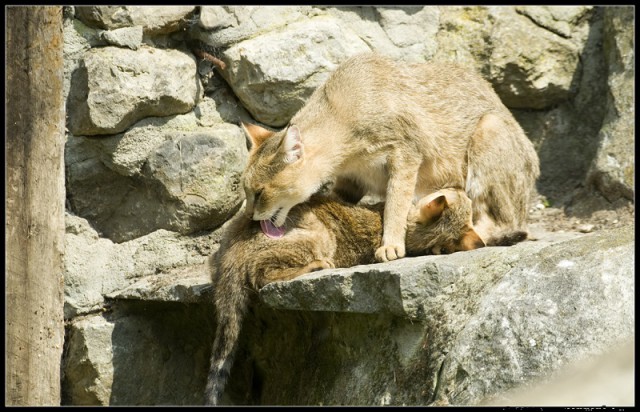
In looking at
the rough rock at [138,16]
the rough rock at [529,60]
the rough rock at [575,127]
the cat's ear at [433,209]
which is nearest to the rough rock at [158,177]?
the rough rock at [138,16]

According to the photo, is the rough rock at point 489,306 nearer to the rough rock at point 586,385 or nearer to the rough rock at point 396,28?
the rough rock at point 586,385

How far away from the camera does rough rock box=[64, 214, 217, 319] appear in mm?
7750

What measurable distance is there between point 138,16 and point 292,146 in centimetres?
197

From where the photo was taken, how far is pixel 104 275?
309 inches

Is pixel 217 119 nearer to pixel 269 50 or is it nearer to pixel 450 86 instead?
pixel 269 50

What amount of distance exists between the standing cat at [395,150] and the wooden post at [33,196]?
1.58 metres

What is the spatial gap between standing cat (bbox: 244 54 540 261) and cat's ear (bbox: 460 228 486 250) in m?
0.19

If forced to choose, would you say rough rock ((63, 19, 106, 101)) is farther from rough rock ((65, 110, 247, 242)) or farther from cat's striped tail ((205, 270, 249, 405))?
cat's striped tail ((205, 270, 249, 405))

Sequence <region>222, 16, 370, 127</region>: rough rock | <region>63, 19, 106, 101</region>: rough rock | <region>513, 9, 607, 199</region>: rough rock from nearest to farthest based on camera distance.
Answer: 1. <region>63, 19, 106, 101</region>: rough rock
2. <region>222, 16, 370, 127</region>: rough rock
3. <region>513, 9, 607, 199</region>: rough rock

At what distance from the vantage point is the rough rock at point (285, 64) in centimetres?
808

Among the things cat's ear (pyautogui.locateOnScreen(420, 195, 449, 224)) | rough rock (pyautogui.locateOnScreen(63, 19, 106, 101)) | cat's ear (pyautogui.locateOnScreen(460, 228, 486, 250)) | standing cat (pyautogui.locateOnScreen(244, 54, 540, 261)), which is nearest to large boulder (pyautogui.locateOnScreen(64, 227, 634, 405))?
cat's ear (pyautogui.locateOnScreen(460, 228, 486, 250))

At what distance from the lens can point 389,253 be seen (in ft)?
22.7

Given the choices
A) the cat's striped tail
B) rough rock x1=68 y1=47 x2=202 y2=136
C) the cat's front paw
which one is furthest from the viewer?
rough rock x1=68 y1=47 x2=202 y2=136

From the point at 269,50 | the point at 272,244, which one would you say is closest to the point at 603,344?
the point at 272,244
